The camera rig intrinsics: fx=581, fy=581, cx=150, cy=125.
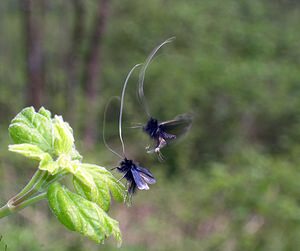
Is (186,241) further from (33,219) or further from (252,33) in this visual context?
(252,33)

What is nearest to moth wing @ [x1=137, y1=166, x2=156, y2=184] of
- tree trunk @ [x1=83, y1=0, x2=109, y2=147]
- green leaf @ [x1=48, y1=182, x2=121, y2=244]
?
green leaf @ [x1=48, y1=182, x2=121, y2=244]

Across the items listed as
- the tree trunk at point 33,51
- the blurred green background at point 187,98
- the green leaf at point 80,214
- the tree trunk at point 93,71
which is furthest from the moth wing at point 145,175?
the tree trunk at point 93,71

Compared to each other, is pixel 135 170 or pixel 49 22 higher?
pixel 135 170

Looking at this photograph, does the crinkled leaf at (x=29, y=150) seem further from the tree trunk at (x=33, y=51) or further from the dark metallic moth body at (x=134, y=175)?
the tree trunk at (x=33, y=51)

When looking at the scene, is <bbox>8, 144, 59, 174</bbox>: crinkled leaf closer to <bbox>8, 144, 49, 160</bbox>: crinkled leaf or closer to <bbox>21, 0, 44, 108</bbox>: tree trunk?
<bbox>8, 144, 49, 160</bbox>: crinkled leaf

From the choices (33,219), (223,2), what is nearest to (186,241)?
(33,219)
